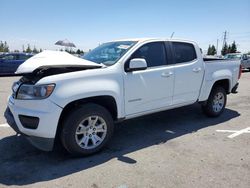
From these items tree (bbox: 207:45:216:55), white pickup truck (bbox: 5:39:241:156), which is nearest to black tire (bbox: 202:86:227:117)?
white pickup truck (bbox: 5:39:241:156)

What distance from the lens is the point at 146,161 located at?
3.79 metres

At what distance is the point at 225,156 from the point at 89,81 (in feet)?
7.91

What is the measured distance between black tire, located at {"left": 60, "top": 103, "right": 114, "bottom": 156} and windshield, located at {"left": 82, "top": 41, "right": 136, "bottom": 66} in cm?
84

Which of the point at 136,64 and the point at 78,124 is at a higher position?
the point at 136,64

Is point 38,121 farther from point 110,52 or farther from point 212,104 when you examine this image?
point 212,104

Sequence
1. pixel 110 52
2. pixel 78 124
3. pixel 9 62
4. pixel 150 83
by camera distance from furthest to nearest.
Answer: pixel 9 62 < pixel 110 52 < pixel 150 83 < pixel 78 124

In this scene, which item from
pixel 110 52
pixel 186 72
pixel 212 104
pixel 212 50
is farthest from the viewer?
pixel 212 50

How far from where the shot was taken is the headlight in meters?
3.44

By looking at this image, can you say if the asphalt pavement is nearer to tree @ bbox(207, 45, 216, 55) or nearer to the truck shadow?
the truck shadow

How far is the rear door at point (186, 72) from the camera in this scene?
5.04 metres

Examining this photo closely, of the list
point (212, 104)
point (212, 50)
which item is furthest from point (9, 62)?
point (212, 50)

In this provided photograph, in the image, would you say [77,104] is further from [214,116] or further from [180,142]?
[214,116]

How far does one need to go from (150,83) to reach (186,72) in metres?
1.05

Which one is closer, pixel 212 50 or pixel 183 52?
pixel 183 52
